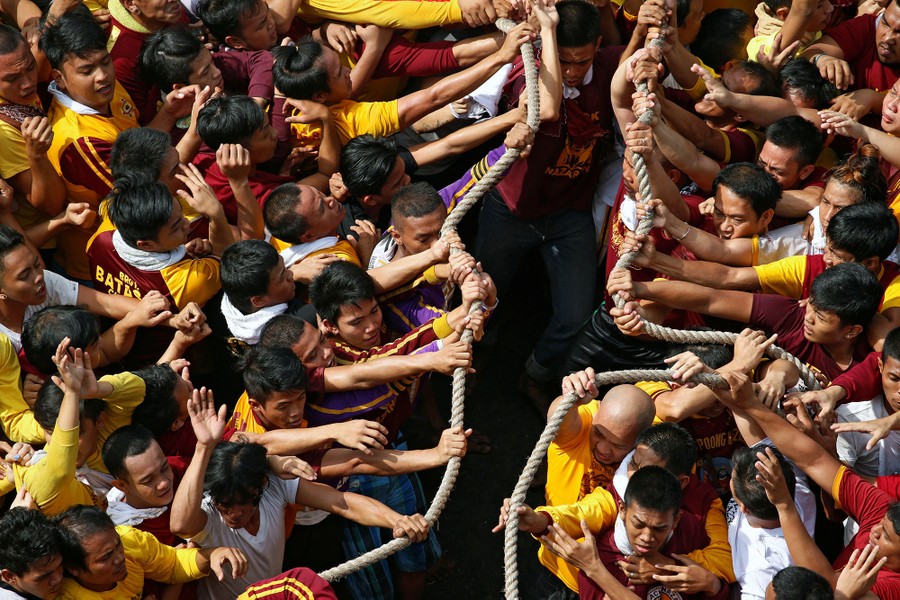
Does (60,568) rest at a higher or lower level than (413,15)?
lower

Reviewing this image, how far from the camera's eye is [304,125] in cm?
722

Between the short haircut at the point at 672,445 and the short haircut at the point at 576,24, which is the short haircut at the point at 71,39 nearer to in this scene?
the short haircut at the point at 576,24

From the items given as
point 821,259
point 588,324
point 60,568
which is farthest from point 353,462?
point 821,259

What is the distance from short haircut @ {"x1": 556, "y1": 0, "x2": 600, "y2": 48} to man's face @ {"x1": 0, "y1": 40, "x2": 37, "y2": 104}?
308cm

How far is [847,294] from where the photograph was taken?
575 cm

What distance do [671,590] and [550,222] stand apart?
2.85 metres

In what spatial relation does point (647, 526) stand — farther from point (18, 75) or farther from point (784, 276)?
point (18, 75)

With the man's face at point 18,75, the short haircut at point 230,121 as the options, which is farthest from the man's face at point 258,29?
the man's face at point 18,75

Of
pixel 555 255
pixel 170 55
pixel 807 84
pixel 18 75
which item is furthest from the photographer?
pixel 555 255

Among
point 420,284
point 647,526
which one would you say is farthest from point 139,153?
point 647,526

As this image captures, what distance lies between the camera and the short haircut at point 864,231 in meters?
5.93

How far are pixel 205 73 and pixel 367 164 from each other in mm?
1171

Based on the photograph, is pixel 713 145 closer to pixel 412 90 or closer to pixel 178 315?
pixel 412 90

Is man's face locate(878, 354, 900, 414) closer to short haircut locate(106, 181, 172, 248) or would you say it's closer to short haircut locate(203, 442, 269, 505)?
short haircut locate(203, 442, 269, 505)
